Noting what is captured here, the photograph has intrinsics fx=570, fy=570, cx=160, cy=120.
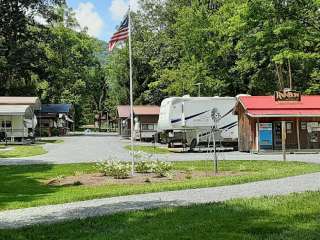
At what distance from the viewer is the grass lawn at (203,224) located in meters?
8.27

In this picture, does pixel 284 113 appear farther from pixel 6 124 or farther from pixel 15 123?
pixel 6 124

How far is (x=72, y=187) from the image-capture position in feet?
56.2

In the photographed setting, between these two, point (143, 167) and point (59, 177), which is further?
point (143, 167)

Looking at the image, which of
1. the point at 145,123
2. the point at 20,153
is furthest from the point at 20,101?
the point at 20,153

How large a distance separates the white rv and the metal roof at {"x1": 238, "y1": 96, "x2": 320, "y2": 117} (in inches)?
109

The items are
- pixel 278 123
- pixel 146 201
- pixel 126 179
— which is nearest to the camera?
pixel 146 201

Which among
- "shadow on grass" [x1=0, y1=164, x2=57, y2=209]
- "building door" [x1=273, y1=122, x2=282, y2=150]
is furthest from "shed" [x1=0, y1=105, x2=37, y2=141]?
"shadow on grass" [x1=0, y1=164, x2=57, y2=209]

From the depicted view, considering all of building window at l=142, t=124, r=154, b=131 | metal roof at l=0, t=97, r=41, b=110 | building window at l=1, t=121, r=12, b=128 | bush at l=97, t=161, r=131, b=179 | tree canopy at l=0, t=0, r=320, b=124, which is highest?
tree canopy at l=0, t=0, r=320, b=124

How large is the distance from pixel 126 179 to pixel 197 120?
2054cm

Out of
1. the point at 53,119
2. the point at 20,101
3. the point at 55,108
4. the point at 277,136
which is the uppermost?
the point at 55,108

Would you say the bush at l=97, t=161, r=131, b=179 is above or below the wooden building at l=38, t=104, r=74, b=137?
below

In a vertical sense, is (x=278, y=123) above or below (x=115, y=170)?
above

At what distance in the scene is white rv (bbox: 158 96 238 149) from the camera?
1522 inches

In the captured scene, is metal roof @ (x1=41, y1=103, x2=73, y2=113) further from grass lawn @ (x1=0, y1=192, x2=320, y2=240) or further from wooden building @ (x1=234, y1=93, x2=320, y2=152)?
grass lawn @ (x1=0, y1=192, x2=320, y2=240)
